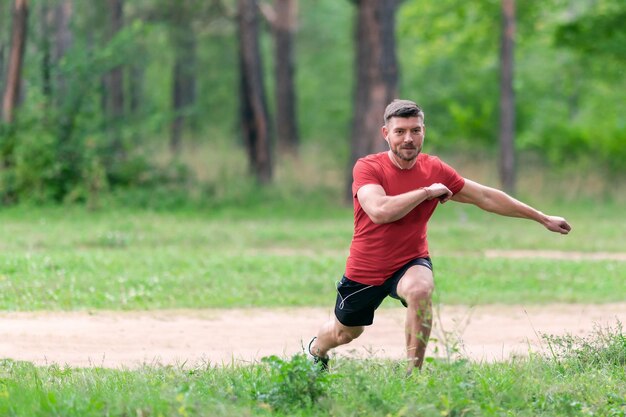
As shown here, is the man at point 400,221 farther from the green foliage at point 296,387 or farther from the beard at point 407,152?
the green foliage at point 296,387

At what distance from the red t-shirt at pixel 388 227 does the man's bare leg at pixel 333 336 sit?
427 mm

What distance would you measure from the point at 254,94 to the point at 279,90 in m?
8.86

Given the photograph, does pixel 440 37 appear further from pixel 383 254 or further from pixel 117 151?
pixel 383 254

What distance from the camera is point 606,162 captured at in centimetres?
3031

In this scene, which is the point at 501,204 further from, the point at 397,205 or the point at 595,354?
the point at 595,354

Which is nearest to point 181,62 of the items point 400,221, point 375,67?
point 375,67

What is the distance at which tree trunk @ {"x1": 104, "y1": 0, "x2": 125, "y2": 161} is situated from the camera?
940 inches

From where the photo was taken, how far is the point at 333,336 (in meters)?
7.94

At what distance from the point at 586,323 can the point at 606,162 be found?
1926cm

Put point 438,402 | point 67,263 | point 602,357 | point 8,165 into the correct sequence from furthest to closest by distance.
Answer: point 8,165 < point 67,263 < point 602,357 < point 438,402

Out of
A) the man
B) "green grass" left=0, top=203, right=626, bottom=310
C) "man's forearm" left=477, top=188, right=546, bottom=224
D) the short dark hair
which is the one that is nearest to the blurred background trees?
"green grass" left=0, top=203, right=626, bottom=310

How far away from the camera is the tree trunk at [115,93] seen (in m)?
23.9

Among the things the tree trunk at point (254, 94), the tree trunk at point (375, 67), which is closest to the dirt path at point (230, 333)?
the tree trunk at point (375, 67)

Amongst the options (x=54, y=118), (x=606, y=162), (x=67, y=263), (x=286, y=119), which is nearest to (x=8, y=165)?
(x=54, y=118)
